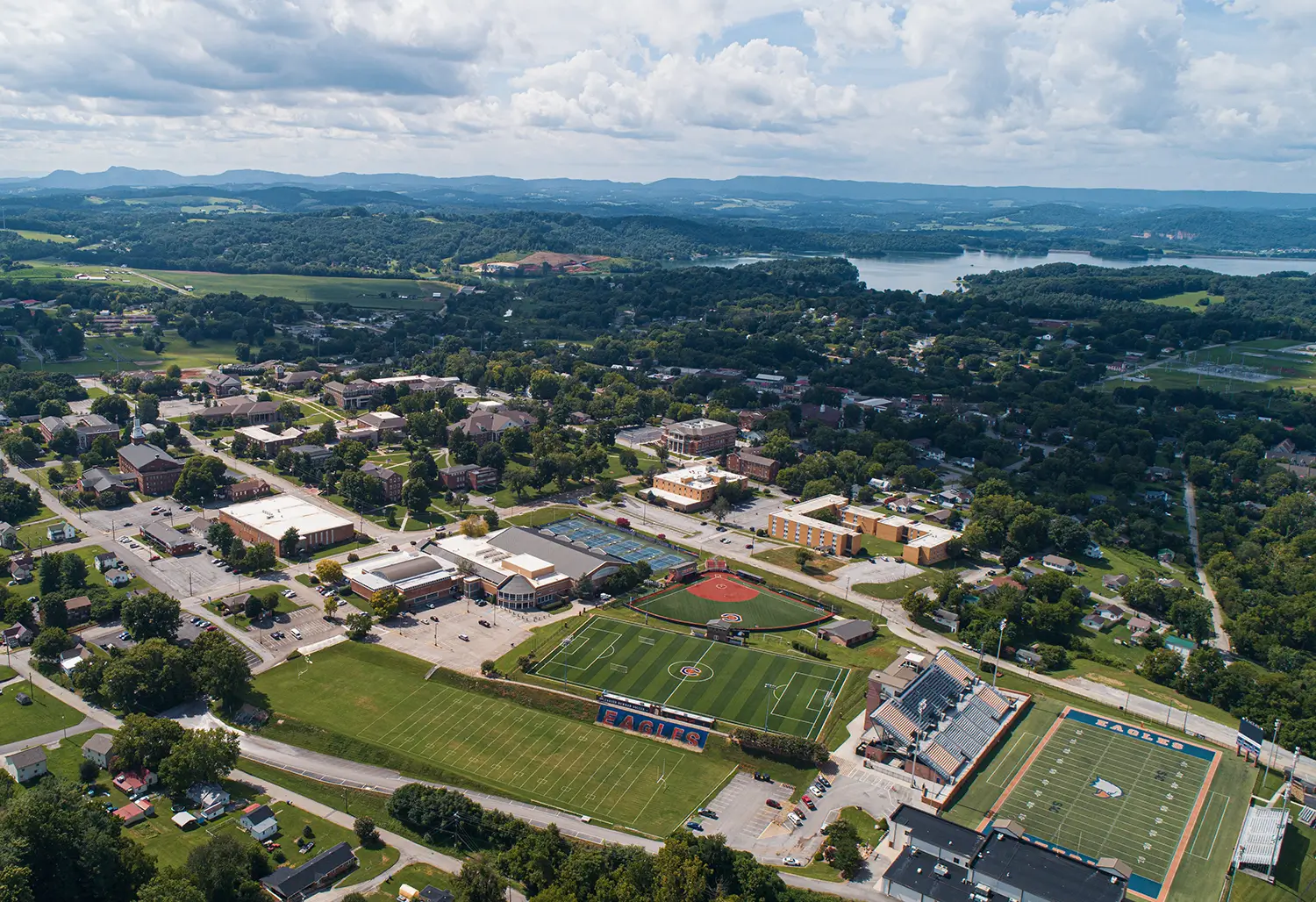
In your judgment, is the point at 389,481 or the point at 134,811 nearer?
the point at 134,811

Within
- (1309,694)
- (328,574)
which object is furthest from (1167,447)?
(328,574)

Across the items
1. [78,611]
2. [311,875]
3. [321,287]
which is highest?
[321,287]

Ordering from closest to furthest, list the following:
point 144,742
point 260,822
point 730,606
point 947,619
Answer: point 260,822 < point 144,742 < point 947,619 < point 730,606

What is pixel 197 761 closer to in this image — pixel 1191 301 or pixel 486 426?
pixel 486 426

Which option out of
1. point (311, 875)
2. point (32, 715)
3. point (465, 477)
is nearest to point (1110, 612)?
point (311, 875)

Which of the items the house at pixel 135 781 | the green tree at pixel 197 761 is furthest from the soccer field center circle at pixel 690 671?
the house at pixel 135 781

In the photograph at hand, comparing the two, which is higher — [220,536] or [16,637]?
[220,536]

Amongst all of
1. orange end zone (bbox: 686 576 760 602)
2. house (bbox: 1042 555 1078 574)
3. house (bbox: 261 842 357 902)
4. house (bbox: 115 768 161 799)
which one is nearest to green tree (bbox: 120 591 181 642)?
house (bbox: 115 768 161 799)

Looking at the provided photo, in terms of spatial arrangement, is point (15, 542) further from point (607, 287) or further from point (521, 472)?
point (607, 287)

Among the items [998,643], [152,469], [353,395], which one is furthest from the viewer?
[353,395]
